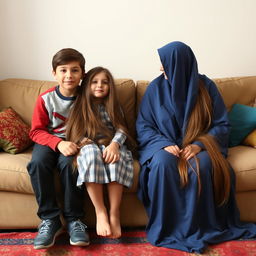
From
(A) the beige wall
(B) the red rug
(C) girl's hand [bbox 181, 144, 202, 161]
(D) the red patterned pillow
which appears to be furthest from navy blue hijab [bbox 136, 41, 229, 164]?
(D) the red patterned pillow

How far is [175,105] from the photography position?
81.0 inches

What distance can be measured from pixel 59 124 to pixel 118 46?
0.91 metres

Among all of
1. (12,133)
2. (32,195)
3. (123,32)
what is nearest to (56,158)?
(32,195)

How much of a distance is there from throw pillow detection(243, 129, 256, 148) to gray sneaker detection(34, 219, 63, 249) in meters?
1.31

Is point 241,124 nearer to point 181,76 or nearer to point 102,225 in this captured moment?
point 181,76

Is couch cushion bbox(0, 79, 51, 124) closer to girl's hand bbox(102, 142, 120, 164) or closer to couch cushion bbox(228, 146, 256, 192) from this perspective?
girl's hand bbox(102, 142, 120, 164)

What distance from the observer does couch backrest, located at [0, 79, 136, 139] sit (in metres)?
2.34

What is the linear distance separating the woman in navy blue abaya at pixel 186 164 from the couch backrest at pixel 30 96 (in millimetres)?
231

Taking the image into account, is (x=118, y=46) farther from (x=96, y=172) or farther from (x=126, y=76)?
(x=96, y=172)

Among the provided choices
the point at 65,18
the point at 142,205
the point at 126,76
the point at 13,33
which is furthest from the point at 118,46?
the point at 142,205

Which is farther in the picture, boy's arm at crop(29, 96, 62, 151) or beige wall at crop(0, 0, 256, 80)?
beige wall at crop(0, 0, 256, 80)

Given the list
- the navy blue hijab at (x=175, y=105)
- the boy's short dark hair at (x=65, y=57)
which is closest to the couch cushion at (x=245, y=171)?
the navy blue hijab at (x=175, y=105)

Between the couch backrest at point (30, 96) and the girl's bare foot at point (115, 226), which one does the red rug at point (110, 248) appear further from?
the couch backrest at point (30, 96)

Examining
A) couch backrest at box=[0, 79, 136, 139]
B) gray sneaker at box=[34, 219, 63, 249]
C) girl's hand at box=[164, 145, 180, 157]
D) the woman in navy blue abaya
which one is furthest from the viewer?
couch backrest at box=[0, 79, 136, 139]
